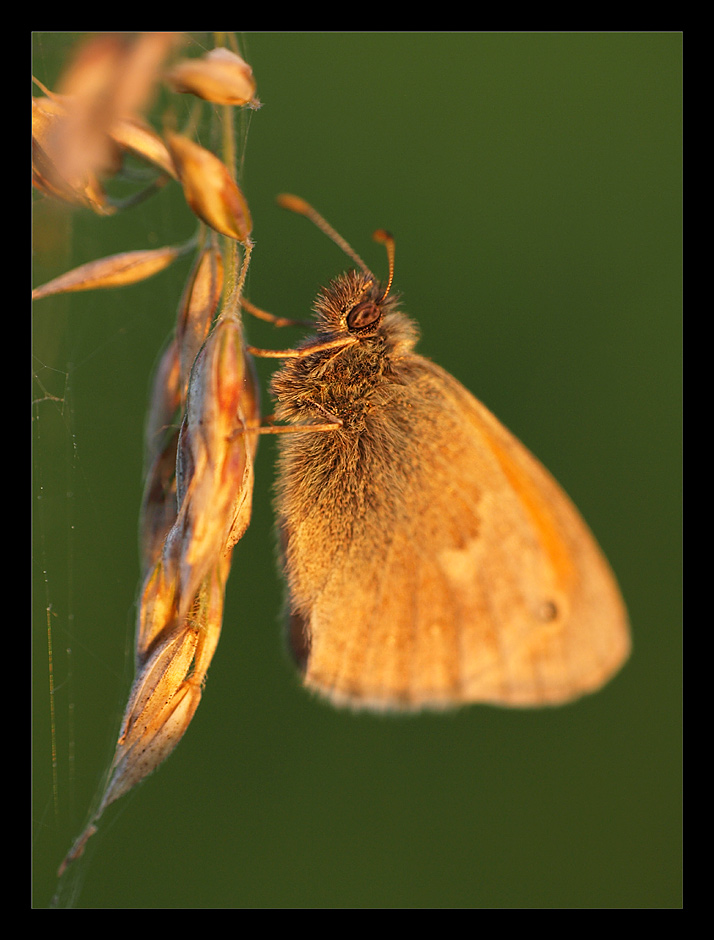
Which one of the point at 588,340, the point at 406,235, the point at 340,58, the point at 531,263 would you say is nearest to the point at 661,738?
the point at 588,340

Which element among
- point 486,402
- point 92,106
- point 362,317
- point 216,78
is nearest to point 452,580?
point 362,317

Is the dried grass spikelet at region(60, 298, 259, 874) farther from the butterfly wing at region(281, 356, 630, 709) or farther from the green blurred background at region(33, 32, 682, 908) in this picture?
the green blurred background at region(33, 32, 682, 908)

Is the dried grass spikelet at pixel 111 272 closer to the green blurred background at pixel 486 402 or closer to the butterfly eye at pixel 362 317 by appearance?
the butterfly eye at pixel 362 317

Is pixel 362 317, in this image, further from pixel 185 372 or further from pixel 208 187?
pixel 208 187

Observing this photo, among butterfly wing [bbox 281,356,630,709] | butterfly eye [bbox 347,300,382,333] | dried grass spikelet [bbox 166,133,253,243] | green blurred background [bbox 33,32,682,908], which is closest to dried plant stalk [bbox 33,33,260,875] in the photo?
dried grass spikelet [bbox 166,133,253,243]

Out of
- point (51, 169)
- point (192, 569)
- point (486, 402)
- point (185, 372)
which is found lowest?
point (192, 569)

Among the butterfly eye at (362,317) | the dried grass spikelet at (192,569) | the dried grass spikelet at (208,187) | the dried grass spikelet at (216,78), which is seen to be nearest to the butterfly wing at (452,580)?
the butterfly eye at (362,317)

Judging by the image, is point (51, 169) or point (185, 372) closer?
point (51, 169)
